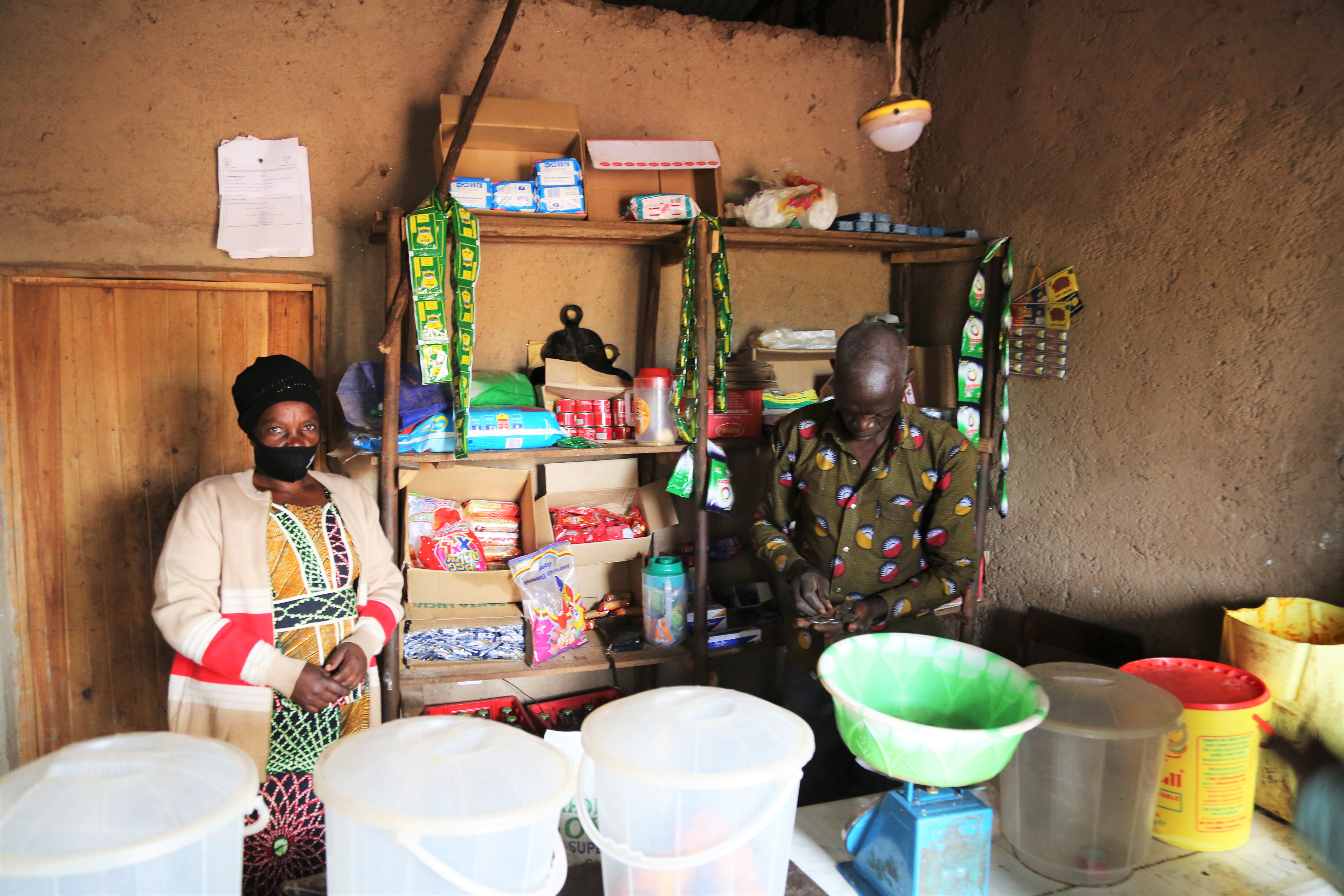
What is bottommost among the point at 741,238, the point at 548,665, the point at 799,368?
the point at 548,665

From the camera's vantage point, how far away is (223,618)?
201cm

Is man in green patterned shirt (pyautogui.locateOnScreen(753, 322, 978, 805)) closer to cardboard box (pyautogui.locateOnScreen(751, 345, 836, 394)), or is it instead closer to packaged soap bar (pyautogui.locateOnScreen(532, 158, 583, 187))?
cardboard box (pyautogui.locateOnScreen(751, 345, 836, 394))

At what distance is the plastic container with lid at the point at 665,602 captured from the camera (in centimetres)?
311

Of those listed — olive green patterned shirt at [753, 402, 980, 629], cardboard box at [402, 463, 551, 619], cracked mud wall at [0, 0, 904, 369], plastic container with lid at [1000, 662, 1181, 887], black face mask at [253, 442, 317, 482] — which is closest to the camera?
plastic container with lid at [1000, 662, 1181, 887]

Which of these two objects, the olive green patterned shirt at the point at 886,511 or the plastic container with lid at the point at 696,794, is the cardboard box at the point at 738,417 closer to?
the olive green patterned shirt at the point at 886,511

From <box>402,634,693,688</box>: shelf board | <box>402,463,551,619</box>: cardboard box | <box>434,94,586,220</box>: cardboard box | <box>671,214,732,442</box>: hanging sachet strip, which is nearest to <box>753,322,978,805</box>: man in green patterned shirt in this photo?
<box>671,214,732,442</box>: hanging sachet strip

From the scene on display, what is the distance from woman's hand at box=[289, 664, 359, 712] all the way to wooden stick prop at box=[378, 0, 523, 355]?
1.04 meters

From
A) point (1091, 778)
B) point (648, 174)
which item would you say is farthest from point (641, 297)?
point (1091, 778)

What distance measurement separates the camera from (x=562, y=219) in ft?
9.18

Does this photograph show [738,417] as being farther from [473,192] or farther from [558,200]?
[473,192]

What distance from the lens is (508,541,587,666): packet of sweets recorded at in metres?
2.92

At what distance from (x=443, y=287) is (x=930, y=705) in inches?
76.6

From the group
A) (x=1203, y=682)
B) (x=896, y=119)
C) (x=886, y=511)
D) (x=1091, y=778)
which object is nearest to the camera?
(x=1091, y=778)

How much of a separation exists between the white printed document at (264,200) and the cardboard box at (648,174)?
3.63ft
